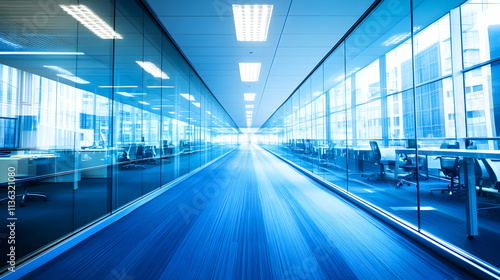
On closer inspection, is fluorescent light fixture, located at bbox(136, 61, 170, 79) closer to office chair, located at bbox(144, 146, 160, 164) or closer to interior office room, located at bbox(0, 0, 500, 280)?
interior office room, located at bbox(0, 0, 500, 280)

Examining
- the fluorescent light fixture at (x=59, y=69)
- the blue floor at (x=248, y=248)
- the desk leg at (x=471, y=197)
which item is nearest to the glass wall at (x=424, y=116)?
the desk leg at (x=471, y=197)

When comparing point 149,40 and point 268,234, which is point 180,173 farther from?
point 268,234

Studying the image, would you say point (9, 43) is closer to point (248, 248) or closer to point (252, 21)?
point (252, 21)

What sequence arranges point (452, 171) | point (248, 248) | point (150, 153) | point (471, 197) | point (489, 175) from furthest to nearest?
point (150, 153) < point (452, 171) < point (489, 175) < point (471, 197) < point (248, 248)

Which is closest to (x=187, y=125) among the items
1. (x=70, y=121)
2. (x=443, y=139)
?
(x=70, y=121)

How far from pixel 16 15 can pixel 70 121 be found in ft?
16.1

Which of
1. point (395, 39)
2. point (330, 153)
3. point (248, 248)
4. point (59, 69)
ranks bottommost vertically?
point (248, 248)

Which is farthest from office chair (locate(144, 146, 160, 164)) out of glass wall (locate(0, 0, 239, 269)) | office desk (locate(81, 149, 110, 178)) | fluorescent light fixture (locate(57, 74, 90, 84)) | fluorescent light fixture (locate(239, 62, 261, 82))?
fluorescent light fixture (locate(239, 62, 261, 82))

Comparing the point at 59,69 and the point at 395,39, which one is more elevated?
the point at 395,39

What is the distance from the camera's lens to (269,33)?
3.74 m

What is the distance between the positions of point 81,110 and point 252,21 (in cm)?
777

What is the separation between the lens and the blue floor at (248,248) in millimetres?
1585

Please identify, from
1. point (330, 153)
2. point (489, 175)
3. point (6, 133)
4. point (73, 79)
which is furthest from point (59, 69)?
point (489, 175)

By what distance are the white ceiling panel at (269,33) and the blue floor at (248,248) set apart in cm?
321
